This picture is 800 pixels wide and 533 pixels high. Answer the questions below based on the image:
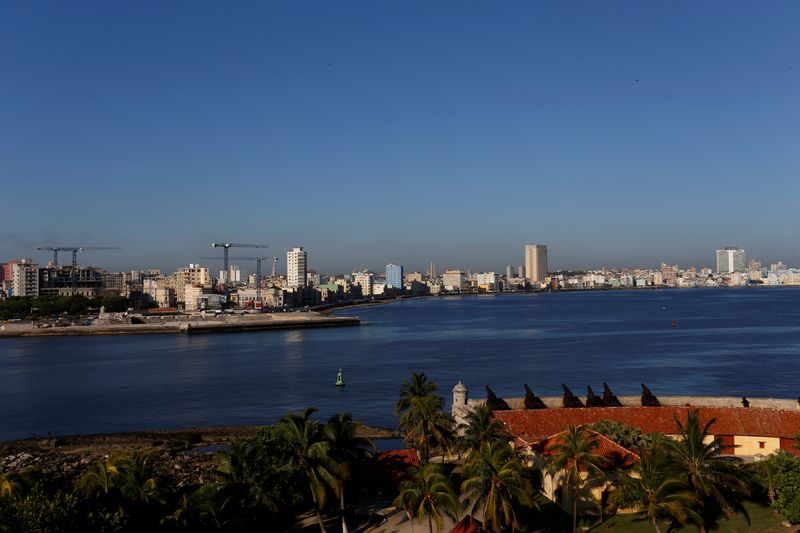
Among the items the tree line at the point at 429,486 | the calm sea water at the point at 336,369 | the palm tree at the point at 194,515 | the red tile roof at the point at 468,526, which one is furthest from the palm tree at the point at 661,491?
the calm sea water at the point at 336,369

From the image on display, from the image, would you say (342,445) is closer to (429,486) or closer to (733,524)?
(429,486)

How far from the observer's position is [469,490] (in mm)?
19688

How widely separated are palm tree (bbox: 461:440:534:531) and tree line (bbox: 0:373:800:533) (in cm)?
4

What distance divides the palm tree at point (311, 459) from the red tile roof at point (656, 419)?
772 cm

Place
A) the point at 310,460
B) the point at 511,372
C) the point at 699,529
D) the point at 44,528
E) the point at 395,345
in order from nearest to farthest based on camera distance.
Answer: the point at 44,528 → the point at 699,529 → the point at 310,460 → the point at 511,372 → the point at 395,345

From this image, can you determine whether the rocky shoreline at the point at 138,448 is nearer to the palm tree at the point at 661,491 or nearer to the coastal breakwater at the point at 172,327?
the palm tree at the point at 661,491

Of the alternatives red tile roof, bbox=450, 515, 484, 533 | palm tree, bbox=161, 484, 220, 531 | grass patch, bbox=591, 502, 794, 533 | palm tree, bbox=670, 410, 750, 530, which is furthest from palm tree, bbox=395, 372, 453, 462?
palm tree, bbox=670, 410, 750, 530

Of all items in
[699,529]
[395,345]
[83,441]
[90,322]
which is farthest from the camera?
[90,322]

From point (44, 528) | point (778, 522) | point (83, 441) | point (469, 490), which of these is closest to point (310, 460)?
point (469, 490)

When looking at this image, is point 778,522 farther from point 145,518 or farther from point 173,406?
point 173,406

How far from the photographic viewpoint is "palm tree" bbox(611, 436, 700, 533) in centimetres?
1750

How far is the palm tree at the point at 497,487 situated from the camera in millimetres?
18312

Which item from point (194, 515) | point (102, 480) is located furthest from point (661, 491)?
point (102, 480)

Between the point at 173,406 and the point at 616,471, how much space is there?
37.4 metres
